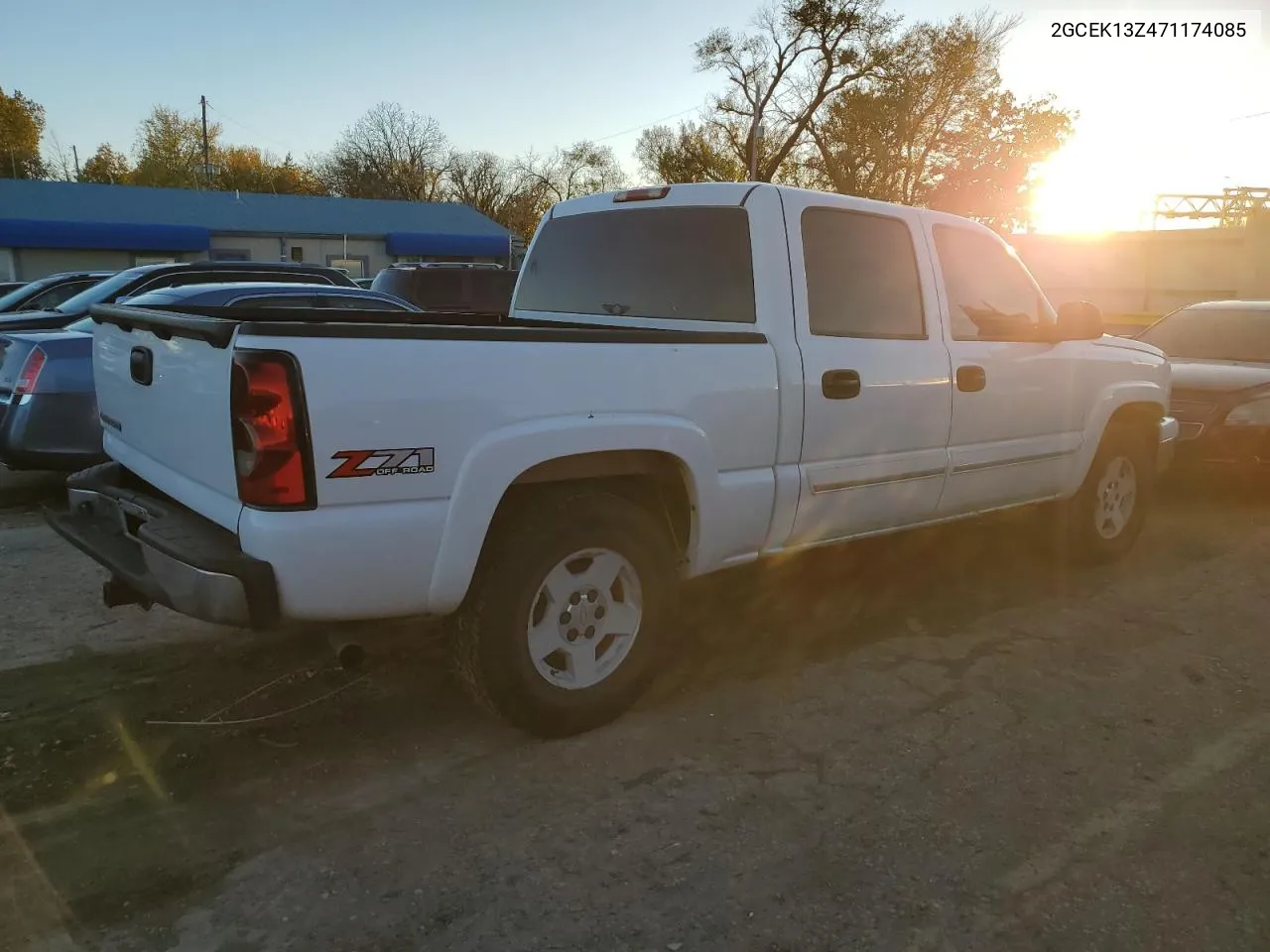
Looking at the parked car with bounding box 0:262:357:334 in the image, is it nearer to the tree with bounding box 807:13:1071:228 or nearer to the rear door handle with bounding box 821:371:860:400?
the rear door handle with bounding box 821:371:860:400

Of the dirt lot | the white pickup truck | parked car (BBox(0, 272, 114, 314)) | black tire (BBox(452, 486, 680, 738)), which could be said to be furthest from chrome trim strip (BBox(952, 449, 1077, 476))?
parked car (BBox(0, 272, 114, 314))

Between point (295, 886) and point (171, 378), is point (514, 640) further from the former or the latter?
point (171, 378)

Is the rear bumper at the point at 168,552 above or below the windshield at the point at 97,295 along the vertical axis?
below

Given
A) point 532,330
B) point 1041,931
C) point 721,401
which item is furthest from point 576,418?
point 1041,931

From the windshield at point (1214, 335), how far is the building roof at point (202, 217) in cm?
3639

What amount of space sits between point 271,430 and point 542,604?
3.68 feet

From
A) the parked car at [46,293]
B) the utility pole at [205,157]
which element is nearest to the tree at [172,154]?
the utility pole at [205,157]

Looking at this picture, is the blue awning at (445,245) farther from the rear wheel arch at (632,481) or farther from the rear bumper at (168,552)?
the rear wheel arch at (632,481)

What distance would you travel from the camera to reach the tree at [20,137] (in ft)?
209

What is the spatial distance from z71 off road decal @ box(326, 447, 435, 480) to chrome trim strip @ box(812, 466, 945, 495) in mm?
1736

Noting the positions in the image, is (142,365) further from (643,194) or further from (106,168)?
(106,168)

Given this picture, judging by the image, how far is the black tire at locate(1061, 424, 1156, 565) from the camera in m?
5.65

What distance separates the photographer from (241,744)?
3398mm

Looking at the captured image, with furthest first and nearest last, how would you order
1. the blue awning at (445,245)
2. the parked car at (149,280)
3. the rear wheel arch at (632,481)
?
the blue awning at (445,245)
the parked car at (149,280)
the rear wheel arch at (632,481)
